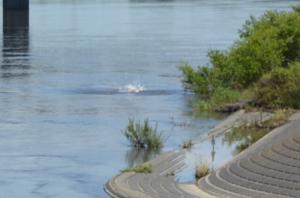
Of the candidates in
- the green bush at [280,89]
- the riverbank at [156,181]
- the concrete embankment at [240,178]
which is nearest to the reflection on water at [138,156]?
the riverbank at [156,181]

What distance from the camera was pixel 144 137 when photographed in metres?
29.0

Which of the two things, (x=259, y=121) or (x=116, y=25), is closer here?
(x=259, y=121)

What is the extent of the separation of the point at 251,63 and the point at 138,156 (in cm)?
1225

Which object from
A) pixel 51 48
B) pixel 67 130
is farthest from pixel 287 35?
pixel 51 48

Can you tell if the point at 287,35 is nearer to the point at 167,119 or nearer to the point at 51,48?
the point at 167,119

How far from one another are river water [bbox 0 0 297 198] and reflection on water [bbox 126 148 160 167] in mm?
42

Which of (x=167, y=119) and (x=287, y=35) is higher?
(x=287, y=35)

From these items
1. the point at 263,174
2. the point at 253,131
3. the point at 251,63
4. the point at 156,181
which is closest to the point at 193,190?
the point at 156,181

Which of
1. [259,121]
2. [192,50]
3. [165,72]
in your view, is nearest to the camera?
[259,121]

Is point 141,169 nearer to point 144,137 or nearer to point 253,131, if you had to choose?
point 144,137

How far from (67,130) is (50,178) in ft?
27.4

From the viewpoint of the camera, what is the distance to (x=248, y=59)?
3903 cm

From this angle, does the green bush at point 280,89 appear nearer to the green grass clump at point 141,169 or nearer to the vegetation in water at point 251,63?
the vegetation in water at point 251,63

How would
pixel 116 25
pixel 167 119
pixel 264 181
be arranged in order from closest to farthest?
pixel 264 181
pixel 167 119
pixel 116 25
